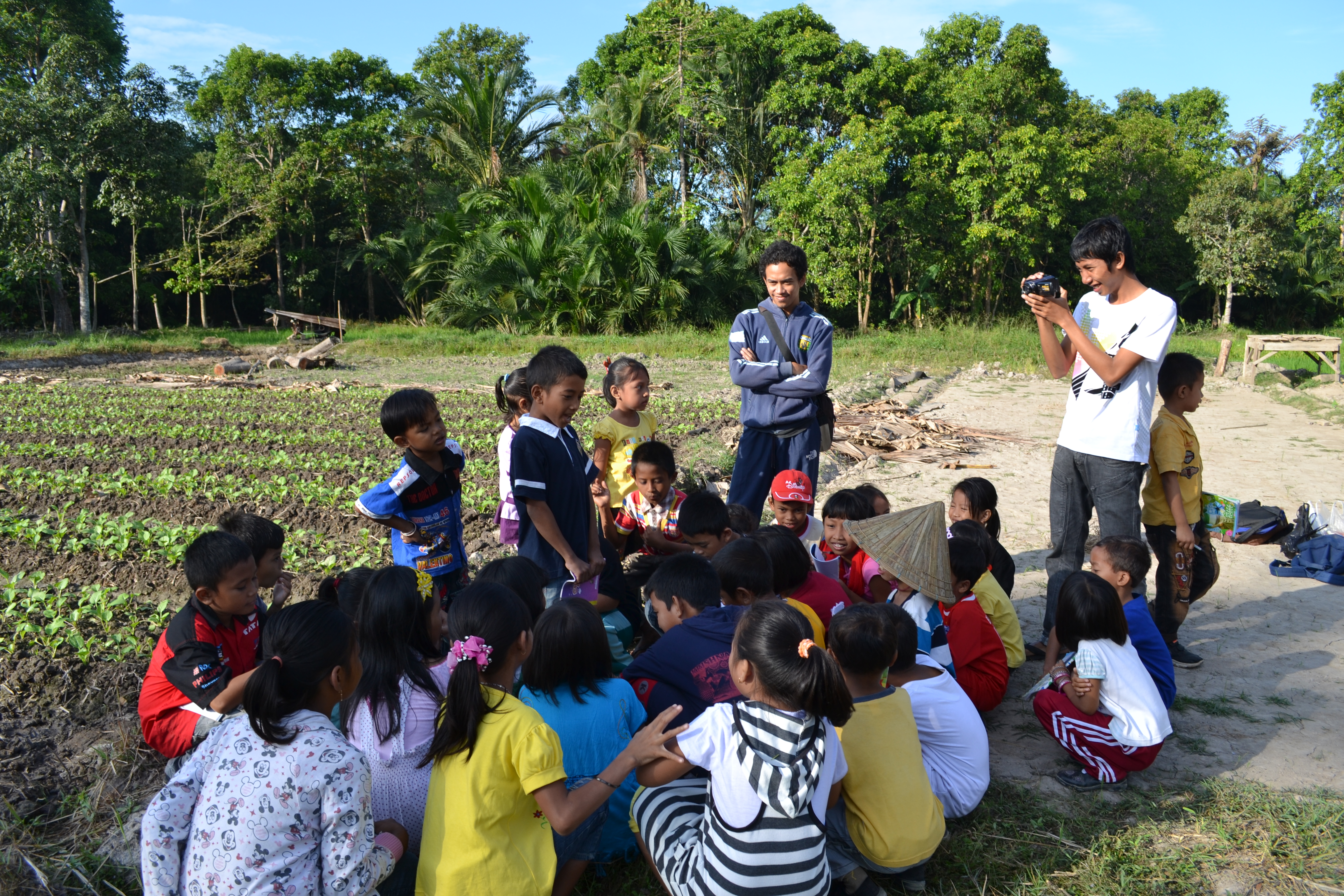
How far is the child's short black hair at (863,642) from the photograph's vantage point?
2549 mm

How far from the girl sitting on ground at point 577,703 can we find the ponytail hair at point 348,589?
0.87 m

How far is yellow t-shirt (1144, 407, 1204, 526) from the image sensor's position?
4168 mm

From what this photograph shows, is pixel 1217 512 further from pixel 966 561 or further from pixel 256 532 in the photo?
pixel 256 532

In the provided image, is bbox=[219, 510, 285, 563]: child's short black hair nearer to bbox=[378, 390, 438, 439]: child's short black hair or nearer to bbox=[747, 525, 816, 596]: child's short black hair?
bbox=[378, 390, 438, 439]: child's short black hair

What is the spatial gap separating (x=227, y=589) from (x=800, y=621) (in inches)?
82.6

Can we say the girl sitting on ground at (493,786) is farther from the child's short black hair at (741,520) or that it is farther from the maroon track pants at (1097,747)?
the child's short black hair at (741,520)

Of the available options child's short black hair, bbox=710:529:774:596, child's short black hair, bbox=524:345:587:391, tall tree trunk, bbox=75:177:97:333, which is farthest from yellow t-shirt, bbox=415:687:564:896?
tall tree trunk, bbox=75:177:97:333

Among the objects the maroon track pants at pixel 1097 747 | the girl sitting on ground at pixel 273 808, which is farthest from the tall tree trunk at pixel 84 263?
the maroon track pants at pixel 1097 747

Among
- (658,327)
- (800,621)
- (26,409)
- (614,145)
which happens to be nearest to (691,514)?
(800,621)

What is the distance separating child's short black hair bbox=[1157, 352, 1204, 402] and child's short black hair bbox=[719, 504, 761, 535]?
2.17 meters

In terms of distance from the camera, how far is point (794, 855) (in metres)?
2.23

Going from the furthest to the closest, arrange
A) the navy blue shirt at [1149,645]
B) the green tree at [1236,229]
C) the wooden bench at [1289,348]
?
the green tree at [1236,229] → the wooden bench at [1289,348] → the navy blue shirt at [1149,645]

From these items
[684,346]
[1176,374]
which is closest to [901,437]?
[1176,374]

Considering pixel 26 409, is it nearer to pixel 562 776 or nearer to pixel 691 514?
pixel 691 514
